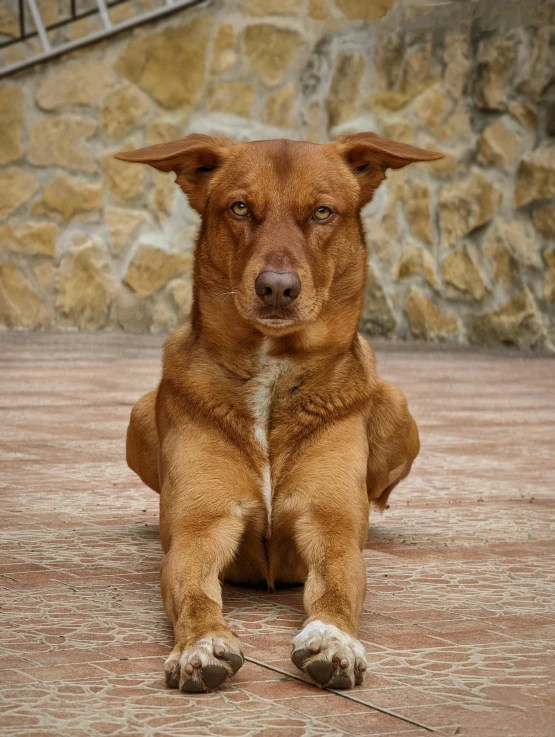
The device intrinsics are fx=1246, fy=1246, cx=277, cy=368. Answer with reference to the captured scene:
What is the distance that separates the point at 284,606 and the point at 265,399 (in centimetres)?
57

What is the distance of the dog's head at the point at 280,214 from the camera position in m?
3.35

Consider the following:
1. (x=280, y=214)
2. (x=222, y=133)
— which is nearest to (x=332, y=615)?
(x=280, y=214)

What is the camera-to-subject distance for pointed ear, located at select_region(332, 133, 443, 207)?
12.1 ft

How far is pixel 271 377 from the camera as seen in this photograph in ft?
11.5

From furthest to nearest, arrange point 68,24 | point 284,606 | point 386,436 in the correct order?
point 68,24 < point 386,436 < point 284,606

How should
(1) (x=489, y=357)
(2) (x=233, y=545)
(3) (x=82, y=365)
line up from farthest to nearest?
1. (1) (x=489, y=357)
2. (3) (x=82, y=365)
3. (2) (x=233, y=545)

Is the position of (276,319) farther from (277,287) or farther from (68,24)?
(68,24)

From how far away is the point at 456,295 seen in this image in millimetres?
10930

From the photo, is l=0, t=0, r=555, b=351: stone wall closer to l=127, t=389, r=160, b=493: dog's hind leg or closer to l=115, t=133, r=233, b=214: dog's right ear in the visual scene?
l=127, t=389, r=160, b=493: dog's hind leg

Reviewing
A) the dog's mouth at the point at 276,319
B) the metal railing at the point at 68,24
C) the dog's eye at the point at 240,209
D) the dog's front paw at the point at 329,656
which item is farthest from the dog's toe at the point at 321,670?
the metal railing at the point at 68,24

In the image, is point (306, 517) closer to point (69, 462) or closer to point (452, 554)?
point (452, 554)

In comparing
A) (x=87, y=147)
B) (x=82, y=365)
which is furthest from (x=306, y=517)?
(x=87, y=147)

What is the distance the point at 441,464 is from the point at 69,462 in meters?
1.65

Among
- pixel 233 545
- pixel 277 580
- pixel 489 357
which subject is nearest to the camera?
pixel 233 545
